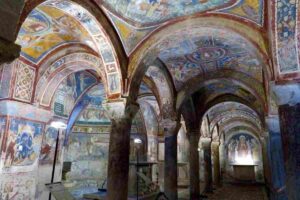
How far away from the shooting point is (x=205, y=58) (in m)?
8.88

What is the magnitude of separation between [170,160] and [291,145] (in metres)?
4.95

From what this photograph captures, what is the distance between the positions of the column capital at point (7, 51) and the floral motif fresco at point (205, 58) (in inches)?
189

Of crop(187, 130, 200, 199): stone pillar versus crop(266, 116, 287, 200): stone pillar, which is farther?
crop(187, 130, 200, 199): stone pillar

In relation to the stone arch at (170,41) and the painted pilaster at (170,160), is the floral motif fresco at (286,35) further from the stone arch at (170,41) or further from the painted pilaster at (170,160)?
the painted pilaster at (170,160)

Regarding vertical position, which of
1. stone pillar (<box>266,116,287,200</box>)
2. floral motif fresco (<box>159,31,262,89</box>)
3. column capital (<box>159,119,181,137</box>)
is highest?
floral motif fresco (<box>159,31,262,89</box>)

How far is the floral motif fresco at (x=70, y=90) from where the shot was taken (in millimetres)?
9818

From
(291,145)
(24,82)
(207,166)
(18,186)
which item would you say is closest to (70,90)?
(24,82)

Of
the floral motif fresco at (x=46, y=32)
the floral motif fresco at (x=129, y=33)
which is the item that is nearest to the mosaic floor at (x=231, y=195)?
the floral motif fresco at (x=129, y=33)

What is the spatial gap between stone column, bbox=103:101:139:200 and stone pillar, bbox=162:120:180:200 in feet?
9.57

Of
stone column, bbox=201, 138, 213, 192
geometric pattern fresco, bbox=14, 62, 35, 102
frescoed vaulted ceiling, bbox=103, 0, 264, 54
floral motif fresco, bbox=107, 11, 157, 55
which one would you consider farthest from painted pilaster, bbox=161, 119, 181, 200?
stone column, bbox=201, 138, 213, 192

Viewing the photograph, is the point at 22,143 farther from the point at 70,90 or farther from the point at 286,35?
the point at 286,35

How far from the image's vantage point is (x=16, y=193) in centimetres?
682

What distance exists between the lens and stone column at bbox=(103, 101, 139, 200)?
5.88m

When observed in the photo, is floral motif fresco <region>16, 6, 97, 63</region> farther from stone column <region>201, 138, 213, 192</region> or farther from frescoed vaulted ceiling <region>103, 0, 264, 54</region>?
stone column <region>201, 138, 213, 192</region>
